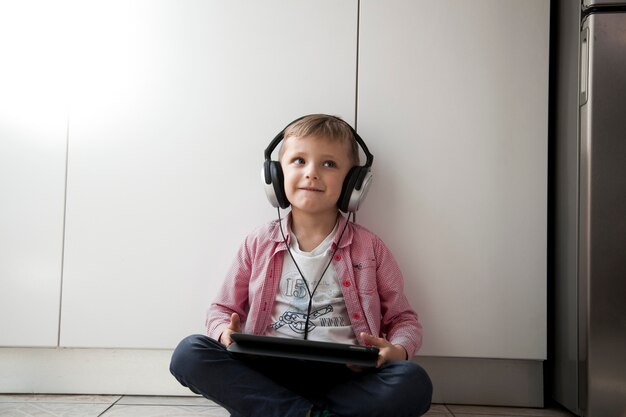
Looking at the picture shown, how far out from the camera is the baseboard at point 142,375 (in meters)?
1.30

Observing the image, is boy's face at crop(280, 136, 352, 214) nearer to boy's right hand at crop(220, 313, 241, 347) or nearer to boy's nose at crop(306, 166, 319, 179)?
boy's nose at crop(306, 166, 319, 179)

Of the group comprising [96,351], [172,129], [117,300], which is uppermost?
[172,129]

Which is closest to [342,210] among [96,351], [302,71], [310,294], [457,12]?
[310,294]

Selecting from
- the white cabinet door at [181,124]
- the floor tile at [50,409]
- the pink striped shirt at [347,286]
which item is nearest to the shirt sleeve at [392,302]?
the pink striped shirt at [347,286]

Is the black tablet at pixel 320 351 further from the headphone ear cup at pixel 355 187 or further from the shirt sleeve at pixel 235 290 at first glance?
the headphone ear cup at pixel 355 187

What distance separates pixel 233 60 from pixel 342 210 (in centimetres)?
48

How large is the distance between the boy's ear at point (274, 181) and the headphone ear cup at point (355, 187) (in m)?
0.15

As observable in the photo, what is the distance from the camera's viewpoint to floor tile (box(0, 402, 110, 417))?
1.16 metres

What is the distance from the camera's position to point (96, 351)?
1302mm

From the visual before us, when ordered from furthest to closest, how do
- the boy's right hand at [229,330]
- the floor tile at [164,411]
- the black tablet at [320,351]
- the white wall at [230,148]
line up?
the white wall at [230,148]
the floor tile at [164,411]
the boy's right hand at [229,330]
the black tablet at [320,351]

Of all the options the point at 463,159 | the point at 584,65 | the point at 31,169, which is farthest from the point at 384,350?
the point at 31,169

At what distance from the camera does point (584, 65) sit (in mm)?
1149

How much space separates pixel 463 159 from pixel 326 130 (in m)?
0.37

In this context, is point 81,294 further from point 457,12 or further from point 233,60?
point 457,12
